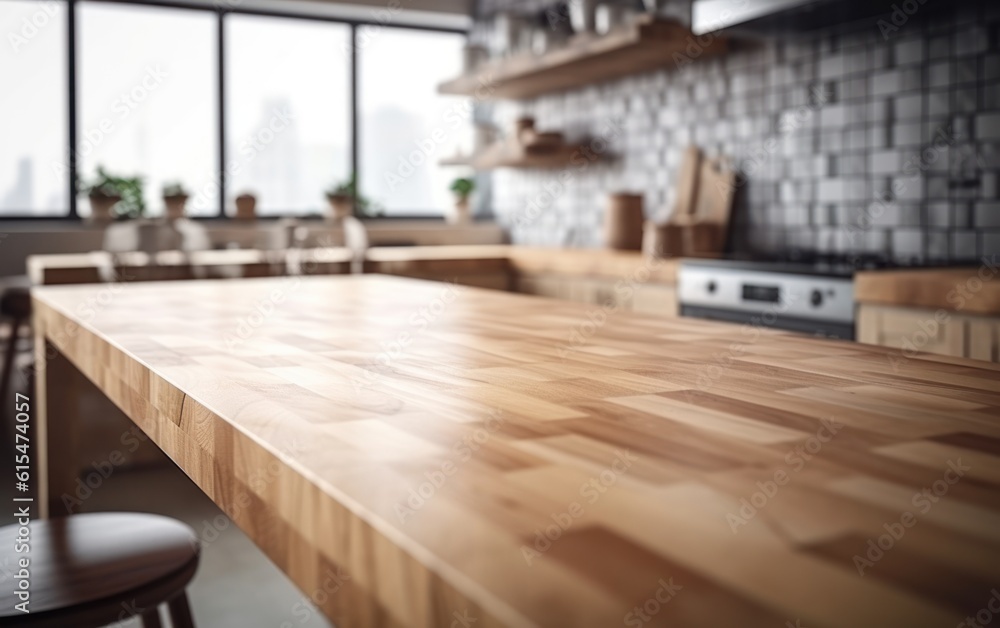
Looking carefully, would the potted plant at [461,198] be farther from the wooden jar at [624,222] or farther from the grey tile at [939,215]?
the grey tile at [939,215]

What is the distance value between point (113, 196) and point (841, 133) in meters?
3.32

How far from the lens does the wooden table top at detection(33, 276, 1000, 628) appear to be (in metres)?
0.38

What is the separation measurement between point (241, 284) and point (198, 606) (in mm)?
790

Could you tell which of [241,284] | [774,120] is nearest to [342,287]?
[241,284]

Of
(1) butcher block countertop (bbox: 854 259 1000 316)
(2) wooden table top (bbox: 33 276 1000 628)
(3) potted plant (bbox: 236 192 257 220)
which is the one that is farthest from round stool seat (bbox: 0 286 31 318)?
(1) butcher block countertop (bbox: 854 259 1000 316)

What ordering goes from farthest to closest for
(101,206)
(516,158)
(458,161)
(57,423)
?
(458,161) < (516,158) < (101,206) < (57,423)

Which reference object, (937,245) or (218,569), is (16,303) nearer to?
(218,569)

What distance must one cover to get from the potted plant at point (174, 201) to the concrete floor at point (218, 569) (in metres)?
1.66

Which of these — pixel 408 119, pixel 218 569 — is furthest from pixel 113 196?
pixel 218 569

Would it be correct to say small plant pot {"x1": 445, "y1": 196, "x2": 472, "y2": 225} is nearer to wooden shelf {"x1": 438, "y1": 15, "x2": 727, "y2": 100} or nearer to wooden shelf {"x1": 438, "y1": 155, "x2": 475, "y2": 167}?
wooden shelf {"x1": 438, "y1": 155, "x2": 475, "y2": 167}

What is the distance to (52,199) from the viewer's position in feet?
15.4

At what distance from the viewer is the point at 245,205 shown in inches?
196

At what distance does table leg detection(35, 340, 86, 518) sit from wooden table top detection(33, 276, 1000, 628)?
950 millimetres

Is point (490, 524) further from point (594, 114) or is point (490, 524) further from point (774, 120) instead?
point (594, 114)
